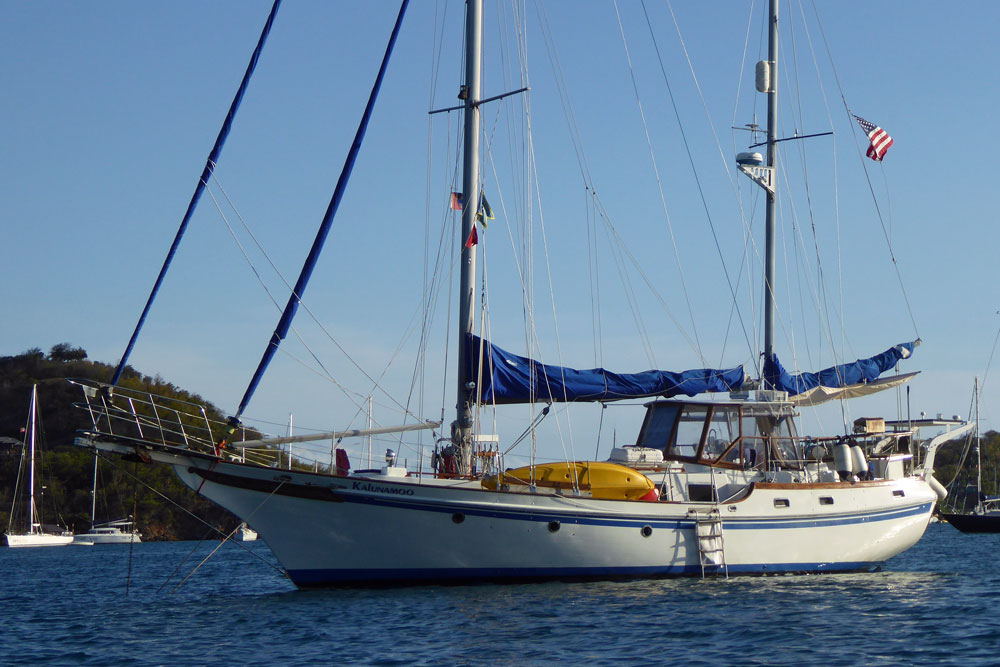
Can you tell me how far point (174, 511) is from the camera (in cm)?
7675

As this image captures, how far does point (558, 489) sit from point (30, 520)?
52.0 meters

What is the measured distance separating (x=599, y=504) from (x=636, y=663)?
6860 millimetres

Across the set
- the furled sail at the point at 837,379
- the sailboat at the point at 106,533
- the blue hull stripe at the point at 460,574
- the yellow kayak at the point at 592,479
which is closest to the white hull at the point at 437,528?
the blue hull stripe at the point at 460,574

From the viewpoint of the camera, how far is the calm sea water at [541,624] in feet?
47.2

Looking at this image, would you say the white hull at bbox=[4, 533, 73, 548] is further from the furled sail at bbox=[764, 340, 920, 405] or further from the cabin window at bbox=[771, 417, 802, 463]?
the cabin window at bbox=[771, 417, 802, 463]

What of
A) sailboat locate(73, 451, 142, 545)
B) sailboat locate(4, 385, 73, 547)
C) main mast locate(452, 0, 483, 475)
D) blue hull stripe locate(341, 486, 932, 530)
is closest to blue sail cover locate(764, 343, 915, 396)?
blue hull stripe locate(341, 486, 932, 530)

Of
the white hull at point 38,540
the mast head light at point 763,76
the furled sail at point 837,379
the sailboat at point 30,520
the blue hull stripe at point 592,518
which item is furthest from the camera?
the sailboat at point 30,520

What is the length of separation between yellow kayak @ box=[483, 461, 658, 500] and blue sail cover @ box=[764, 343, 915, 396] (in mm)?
6527

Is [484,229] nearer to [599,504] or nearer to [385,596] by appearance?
[599,504]

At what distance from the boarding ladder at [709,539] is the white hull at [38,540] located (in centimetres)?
4956

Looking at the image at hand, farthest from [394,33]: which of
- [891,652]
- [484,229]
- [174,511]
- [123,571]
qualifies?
[174,511]

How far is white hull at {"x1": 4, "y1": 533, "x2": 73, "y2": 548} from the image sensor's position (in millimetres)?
60353

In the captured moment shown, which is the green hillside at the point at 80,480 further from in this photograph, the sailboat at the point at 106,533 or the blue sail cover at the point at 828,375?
the blue sail cover at the point at 828,375

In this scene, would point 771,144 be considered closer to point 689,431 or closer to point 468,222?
point 689,431
